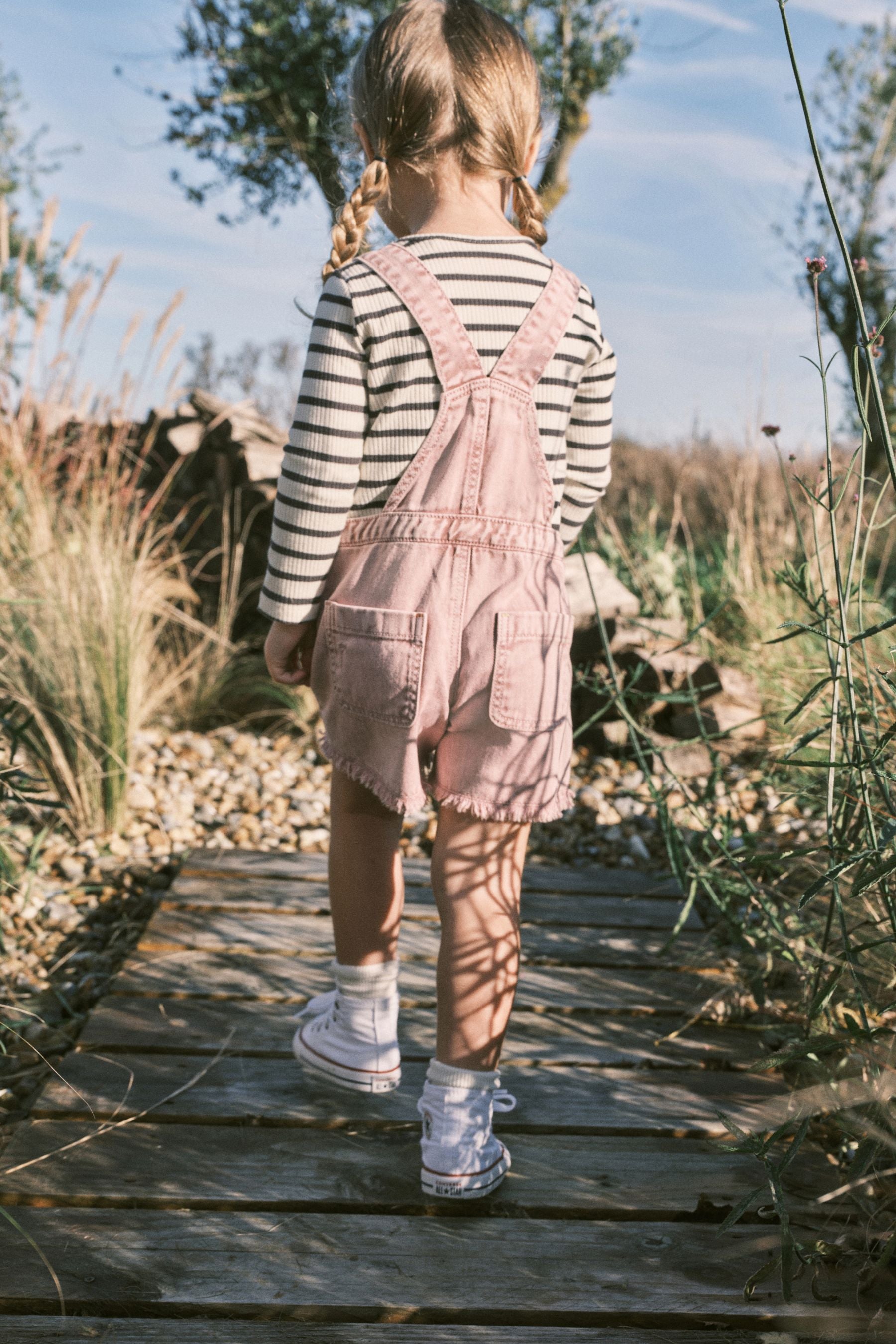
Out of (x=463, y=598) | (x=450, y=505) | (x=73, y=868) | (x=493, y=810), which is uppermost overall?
(x=450, y=505)

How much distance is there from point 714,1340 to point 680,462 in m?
7.91

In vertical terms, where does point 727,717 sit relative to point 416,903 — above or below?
above

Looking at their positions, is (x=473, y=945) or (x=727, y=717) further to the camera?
(x=727, y=717)

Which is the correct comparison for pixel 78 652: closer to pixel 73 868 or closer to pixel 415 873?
pixel 73 868

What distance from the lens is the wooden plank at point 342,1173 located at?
1452 millimetres

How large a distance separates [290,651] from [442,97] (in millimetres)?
807

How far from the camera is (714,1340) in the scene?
1.25m

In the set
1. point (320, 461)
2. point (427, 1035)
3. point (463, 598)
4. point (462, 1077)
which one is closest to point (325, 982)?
point (427, 1035)

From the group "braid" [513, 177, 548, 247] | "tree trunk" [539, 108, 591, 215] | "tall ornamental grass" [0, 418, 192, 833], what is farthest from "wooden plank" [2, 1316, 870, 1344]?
"tree trunk" [539, 108, 591, 215]

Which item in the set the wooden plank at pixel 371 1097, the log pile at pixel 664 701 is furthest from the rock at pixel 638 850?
the wooden plank at pixel 371 1097

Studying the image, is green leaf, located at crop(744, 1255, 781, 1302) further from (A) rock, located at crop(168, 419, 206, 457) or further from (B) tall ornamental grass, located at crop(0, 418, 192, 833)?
(A) rock, located at crop(168, 419, 206, 457)

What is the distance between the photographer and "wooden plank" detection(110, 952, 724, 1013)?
2049 millimetres

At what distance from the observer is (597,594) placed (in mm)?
4062

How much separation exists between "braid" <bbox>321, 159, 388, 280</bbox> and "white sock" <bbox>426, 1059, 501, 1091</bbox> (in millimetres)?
1106
